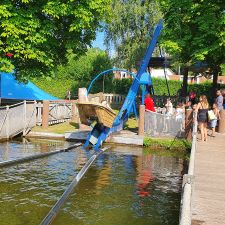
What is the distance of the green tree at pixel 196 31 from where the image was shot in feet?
77.3

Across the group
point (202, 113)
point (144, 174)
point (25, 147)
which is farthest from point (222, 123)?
point (25, 147)

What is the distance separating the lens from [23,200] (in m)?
10.5

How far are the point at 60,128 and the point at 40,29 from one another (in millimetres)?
5906

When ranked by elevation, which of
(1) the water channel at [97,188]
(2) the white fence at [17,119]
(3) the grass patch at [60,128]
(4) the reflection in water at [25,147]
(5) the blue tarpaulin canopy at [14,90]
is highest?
(5) the blue tarpaulin canopy at [14,90]

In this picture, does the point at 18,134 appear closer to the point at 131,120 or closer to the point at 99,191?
the point at 131,120

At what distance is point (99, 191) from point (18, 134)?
36.7ft

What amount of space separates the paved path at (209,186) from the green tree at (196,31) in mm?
8975

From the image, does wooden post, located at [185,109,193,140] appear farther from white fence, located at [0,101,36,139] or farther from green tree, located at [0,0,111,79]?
white fence, located at [0,101,36,139]

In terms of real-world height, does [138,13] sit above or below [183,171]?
above

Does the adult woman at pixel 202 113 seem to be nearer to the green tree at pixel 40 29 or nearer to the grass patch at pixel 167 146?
the grass patch at pixel 167 146

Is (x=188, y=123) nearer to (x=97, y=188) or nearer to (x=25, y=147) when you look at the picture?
(x=25, y=147)

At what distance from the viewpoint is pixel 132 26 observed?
1962 inches

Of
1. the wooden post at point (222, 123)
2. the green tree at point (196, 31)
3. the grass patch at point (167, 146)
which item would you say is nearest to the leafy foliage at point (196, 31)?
the green tree at point (196, 31)

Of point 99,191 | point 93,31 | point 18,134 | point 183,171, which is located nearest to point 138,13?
point 93,31
